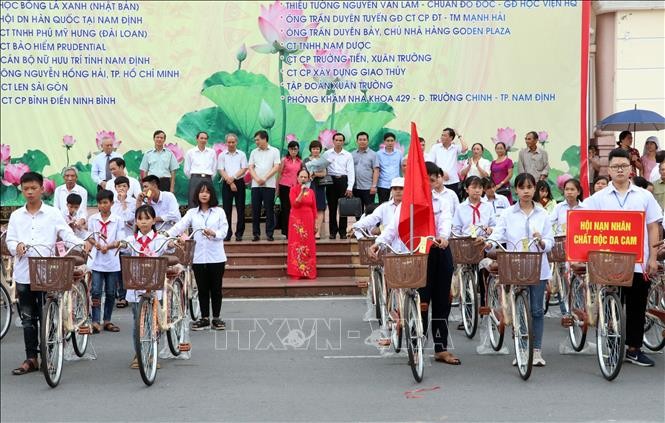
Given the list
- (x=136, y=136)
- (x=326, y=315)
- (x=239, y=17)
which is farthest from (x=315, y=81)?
(x=326, y=315)

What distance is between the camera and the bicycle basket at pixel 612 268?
874cm

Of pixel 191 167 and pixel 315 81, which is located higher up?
pixel 315 81

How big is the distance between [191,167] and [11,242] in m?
7.28

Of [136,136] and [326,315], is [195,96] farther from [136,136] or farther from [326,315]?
[326,315]

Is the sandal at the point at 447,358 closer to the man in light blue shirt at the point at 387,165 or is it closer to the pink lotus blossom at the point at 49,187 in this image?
the man in light blue shirt at the point at 387,165

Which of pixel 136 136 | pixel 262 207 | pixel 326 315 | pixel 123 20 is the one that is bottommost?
pixel 326 315

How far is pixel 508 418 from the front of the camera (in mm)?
7656

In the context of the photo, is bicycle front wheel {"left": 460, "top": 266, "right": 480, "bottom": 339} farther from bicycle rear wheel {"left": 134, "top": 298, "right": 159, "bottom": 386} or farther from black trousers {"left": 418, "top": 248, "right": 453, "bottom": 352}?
Result: bicycle rear wheel {"left": 134, "top": 298, "right": 159, "bottom": 386}

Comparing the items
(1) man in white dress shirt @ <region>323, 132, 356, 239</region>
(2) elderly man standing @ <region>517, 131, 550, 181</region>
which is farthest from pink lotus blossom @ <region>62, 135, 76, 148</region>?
(2) elderly man standing @ <region>517, 131, 550, 181</region>

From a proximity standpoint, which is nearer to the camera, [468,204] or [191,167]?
[468,204]

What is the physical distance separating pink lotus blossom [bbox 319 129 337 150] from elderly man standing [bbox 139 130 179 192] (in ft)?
7.94

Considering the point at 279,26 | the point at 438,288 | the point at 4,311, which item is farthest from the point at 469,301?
the point at 279,26

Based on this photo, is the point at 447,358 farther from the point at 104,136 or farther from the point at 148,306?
the point at 104,136

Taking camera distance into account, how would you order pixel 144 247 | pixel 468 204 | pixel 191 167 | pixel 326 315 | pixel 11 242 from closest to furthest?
pixel 11 242
pixel 144 247
pixel 468 204
pixel 326 315
pixel 191 167
